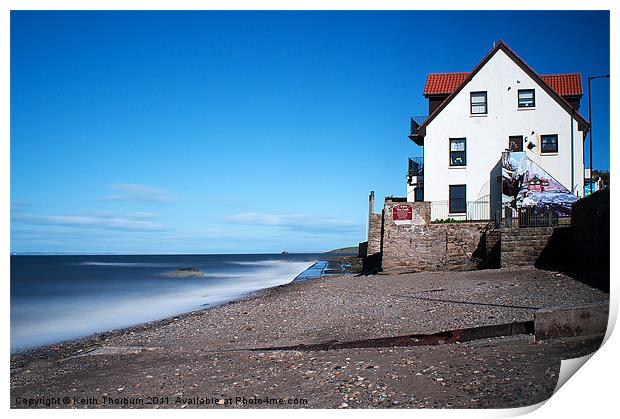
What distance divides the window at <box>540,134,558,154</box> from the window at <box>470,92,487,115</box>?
6.65 feet

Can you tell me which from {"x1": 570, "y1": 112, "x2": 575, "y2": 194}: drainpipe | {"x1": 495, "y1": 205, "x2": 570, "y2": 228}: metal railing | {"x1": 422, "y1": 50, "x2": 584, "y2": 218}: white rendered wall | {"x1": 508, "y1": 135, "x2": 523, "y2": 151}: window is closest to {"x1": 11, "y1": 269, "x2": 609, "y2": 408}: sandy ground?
{"x1": 495, "y1": 205, "x2": 570, "y2": 228}: metal railing

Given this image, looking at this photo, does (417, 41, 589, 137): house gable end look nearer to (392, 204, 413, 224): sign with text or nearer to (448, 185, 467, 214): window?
(448, 185, 467, 214): window

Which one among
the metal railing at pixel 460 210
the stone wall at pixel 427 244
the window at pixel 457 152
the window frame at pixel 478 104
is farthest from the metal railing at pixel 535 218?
the window frame at pixel 478 104

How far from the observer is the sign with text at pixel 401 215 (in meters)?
15.1

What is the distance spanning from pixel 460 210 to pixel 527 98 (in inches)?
164

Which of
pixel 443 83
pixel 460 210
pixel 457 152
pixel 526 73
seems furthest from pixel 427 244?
pixel 443 83

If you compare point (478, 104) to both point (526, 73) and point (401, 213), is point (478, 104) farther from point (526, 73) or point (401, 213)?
point (401, 213)

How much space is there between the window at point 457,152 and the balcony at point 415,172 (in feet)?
4.98

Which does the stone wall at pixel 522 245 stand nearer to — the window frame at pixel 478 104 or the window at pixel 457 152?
the window at pixel 457 152

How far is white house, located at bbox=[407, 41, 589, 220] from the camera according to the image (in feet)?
53.1

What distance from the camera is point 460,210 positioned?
1694 cm

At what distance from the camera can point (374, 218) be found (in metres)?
18.4
